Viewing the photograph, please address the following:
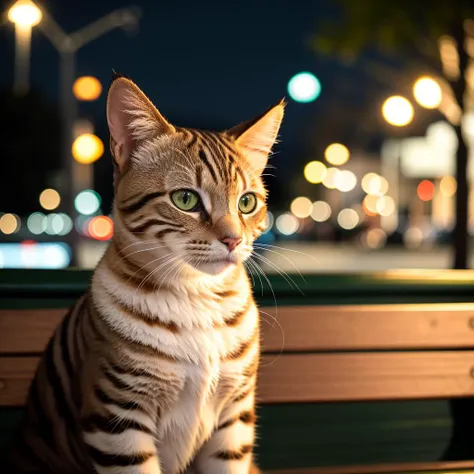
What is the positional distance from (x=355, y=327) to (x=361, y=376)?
22cm

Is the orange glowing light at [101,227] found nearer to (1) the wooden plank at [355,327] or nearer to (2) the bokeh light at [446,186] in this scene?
(1) the wooden plank at [355,327]

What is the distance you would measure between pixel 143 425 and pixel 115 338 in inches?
11.0

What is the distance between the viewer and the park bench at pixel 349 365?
11.0 feet

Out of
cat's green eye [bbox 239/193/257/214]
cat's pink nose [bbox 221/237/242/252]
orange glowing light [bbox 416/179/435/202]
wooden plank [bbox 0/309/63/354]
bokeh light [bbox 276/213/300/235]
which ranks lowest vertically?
wooden plank [bbox 0/309/63/354]

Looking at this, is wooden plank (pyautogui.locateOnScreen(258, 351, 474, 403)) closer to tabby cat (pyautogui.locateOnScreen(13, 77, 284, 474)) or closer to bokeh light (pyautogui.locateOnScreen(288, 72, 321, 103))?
tabby cat (pyautogui.locateOnScreen(13, 77, 284, 474))

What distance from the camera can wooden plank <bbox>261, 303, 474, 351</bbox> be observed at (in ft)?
11.5

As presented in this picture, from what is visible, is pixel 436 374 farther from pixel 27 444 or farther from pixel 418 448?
pixel 27 444

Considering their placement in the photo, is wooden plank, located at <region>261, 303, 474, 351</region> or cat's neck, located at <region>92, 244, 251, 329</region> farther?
wooden plank, located at <region>261, 303, 474, 351</region>

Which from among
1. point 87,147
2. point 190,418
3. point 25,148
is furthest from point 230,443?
point 25,148

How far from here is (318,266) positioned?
22391mm

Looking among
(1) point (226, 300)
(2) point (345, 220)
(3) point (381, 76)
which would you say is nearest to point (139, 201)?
(1) point (226, 300)

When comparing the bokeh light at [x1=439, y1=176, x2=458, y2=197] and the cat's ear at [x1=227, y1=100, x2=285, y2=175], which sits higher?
the bokeh light at [x1=439, y1=176, x2=458, y2=197]

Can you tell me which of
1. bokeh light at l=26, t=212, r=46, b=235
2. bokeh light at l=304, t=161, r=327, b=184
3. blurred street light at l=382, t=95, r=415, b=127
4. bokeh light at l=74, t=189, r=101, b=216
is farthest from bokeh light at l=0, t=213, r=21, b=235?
blurred street light at l=382, t=95, r=415, b=127

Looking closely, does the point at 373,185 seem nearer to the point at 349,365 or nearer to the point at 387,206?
the point at 387,206
